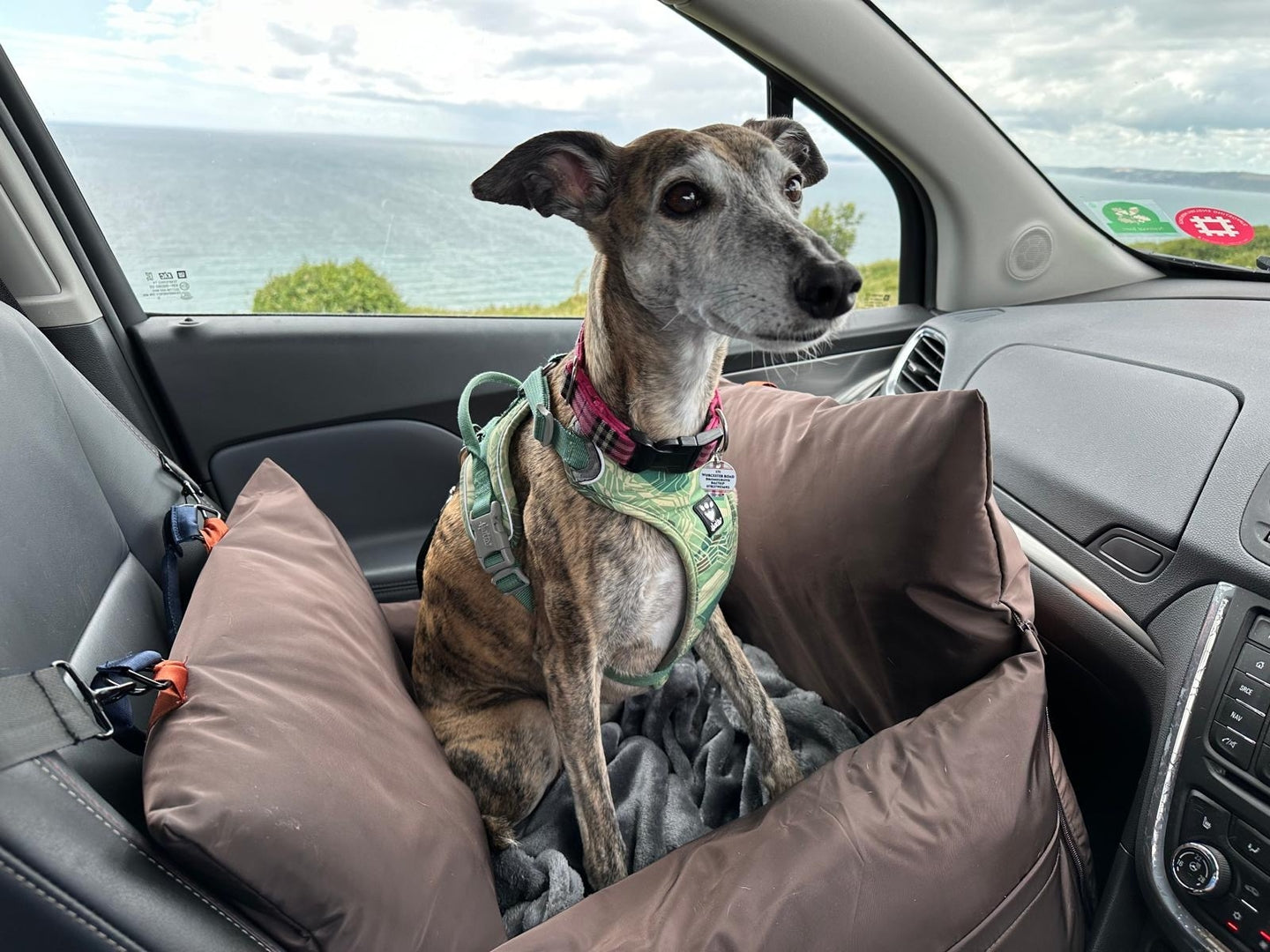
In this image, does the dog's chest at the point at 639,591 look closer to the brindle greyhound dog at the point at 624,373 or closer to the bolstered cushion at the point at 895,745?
the brindle greyhound dog at the point at 624,373

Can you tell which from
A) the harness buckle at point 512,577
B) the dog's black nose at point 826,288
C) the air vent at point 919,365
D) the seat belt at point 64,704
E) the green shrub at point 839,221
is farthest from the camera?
the green shrub at point 839,221

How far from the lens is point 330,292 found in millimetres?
2490

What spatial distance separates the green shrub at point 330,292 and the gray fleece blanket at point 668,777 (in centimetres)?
155

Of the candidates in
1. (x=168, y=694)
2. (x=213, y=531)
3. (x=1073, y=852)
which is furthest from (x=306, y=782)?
(x=1073, y=852)

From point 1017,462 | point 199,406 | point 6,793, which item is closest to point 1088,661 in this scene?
point 1017,462

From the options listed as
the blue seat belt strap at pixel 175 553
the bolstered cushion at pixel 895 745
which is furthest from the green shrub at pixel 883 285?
the blue seat belt strap at pixel 175 553

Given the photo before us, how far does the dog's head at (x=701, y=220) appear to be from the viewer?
1.24 meters

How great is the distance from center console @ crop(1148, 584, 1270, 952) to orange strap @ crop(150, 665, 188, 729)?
4.63 ft

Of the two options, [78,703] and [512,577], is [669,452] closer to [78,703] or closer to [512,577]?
[512,577]

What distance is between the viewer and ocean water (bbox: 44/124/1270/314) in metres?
2.28

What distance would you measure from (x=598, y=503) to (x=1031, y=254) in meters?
1.69

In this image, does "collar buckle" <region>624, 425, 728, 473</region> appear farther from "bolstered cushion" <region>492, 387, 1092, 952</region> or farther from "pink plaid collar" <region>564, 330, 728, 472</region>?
"bolstered cushion" <region>492, 387, 1092, 952</region>

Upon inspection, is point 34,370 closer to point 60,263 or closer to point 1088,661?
point 60,263

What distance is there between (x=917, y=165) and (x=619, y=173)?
1195 millimetres
